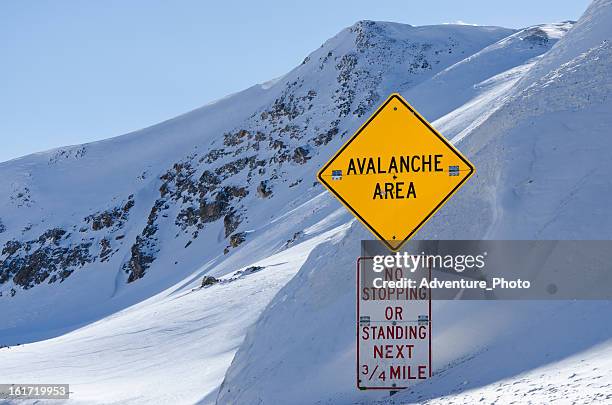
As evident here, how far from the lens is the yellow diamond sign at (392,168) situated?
620 cm

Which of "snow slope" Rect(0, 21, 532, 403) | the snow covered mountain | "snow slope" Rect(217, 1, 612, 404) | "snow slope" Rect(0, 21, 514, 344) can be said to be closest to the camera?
"snow slope" Rect(217, 1, 612, 404)

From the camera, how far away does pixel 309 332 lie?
1062cm

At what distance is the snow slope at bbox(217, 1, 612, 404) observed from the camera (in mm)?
7047

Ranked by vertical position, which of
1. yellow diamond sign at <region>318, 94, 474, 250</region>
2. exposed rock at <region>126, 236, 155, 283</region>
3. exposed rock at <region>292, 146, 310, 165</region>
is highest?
exposed rock at <region>292, 146, 310, 165</region>

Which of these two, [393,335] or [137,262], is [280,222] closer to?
[137,262]

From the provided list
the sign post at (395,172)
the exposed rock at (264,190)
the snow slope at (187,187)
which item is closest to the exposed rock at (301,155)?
the snow slope at (187,187)

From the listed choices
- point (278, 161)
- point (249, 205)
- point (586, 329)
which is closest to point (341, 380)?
point (586, 329)

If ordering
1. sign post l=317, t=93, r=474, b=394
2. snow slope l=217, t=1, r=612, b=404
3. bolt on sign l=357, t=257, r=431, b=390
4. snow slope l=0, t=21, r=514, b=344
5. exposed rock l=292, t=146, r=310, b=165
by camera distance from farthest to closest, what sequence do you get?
1. exposed rock l=292, t=146, r=310, b=165
2. snow slope l=0, t=21, r=514, b=344
3. bolt on sign l=357, t=257, r=431, b=390
4. snow slope l=217, t=1, r=612, b=404
5. sign post l=317, t=93, r=474, b=394

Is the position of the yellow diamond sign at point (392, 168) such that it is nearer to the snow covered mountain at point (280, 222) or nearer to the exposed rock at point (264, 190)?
the snow covered mountain at point (280, 222)

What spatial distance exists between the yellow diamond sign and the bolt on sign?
61.3 inches

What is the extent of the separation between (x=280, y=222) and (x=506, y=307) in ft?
91.3

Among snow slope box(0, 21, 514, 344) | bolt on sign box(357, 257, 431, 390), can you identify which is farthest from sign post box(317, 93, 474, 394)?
snow slope box(0, 21, 514, 344)

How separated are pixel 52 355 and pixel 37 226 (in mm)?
39921

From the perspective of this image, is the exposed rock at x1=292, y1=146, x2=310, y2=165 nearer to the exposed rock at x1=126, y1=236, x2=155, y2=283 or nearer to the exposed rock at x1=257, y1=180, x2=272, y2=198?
the exposed rock at x1=257, y1=180, x2=272, y2=198
